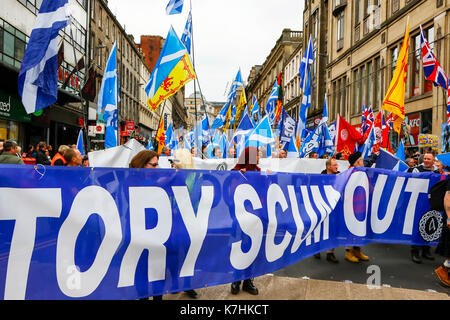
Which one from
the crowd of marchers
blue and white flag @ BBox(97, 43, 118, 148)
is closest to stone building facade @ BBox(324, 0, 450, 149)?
the crowd of marchers

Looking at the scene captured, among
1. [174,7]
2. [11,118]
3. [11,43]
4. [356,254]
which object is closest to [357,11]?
[174,7]

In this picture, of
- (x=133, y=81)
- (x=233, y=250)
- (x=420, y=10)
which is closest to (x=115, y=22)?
(x=133, y=81)

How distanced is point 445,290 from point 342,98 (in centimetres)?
2464

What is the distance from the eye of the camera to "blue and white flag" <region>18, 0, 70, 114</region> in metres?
4.85

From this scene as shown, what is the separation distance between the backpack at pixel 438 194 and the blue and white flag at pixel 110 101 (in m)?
7.48

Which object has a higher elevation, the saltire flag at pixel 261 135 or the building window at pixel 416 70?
the building window at pixel 416 70

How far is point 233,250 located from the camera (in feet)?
12.5

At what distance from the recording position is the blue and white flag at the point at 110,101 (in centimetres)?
991

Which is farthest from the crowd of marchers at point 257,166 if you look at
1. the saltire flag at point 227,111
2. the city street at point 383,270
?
the saltire flag at point 227,111

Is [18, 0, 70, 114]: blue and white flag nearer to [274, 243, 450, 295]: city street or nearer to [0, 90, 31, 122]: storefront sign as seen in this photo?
[274, 243, 450, 295]: city street

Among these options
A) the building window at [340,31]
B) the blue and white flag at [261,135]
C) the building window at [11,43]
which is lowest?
the blue and white flag at [261,135]

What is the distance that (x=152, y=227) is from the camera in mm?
3283

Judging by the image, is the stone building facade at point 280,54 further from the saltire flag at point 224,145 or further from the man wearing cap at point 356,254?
the man wearing cap at point 356,254

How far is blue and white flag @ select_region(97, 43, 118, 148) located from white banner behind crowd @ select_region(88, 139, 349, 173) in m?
1.55
